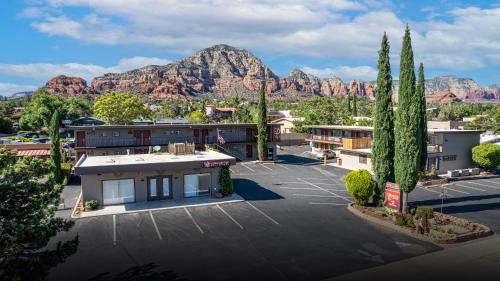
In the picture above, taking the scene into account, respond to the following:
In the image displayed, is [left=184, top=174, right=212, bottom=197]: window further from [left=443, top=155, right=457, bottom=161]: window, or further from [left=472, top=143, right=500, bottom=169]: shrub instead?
[left=472, top=143, right=500, bottom=169]: shrub

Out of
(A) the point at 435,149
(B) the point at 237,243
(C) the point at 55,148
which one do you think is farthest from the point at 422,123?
(C) the point at 55,148

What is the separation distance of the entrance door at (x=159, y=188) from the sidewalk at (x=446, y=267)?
1714 cm

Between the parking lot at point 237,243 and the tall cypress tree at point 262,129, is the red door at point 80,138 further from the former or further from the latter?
the tall cypress tree at point 262,129

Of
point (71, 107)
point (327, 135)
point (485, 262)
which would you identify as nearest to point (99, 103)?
point (71, 107)

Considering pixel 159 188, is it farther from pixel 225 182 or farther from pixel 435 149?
pixel 435 149

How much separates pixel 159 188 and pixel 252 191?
331 inches

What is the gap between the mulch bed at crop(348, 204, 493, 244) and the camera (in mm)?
20391

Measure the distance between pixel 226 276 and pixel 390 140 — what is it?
1681 cm

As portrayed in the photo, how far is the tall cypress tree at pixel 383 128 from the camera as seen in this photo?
2612 cm

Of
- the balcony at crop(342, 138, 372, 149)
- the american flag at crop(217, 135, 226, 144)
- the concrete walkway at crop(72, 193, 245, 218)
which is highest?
the american flag at crop(217, 135, 226, 144)

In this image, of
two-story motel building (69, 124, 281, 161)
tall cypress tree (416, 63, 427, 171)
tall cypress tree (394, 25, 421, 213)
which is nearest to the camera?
tall cypress tree (394, 25, 421, 213)

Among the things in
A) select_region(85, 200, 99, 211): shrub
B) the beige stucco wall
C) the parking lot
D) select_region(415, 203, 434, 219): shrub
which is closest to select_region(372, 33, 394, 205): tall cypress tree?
select_region(415, 203, 434, 219): shrub

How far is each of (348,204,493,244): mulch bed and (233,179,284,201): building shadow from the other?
750cm

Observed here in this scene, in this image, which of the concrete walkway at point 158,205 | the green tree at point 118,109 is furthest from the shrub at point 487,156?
the green tree at point 118,109
